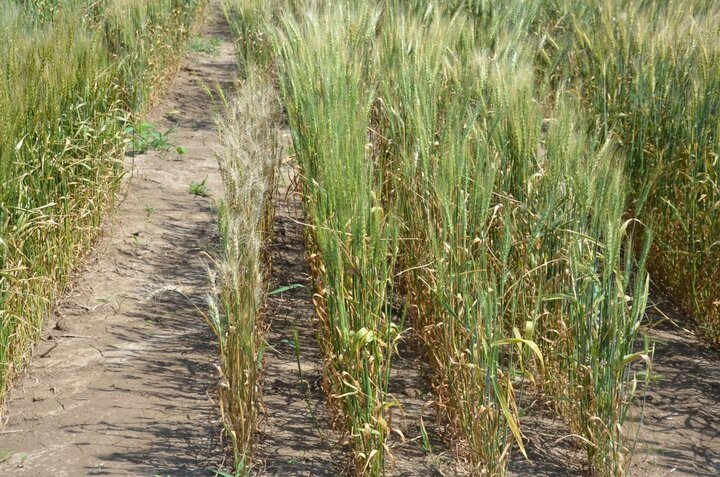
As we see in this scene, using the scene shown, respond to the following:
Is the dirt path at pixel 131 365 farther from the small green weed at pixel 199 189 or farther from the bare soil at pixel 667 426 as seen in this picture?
the bare soil at pixel 667 426

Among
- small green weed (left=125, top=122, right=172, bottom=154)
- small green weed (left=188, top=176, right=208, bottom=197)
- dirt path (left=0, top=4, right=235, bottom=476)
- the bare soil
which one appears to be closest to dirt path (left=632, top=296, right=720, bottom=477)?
the bare soil

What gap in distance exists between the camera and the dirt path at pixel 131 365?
3.57 meters

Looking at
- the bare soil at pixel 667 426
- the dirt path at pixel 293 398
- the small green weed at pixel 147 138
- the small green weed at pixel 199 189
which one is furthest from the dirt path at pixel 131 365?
the bare soil at pixel 667 426

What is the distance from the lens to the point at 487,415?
3154mm

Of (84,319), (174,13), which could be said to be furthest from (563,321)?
(174,13)

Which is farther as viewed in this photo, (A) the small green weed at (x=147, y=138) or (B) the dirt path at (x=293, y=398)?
(A) the small green weed at (x=147, y=138)

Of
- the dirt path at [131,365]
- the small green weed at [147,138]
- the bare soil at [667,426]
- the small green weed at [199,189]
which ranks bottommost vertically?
the dirt path at [131,365]

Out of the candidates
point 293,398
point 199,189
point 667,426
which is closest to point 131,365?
point 293,398

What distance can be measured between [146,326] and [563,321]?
187 cm

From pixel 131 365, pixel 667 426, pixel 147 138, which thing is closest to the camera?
pixel 667 426

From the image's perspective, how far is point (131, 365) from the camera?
13.6ft

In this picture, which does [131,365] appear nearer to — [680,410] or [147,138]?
[680,410]

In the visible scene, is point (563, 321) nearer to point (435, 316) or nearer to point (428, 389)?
point (435, 316)

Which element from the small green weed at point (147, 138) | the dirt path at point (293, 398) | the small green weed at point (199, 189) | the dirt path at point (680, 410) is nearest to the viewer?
the dirt path at point (293, 398)
